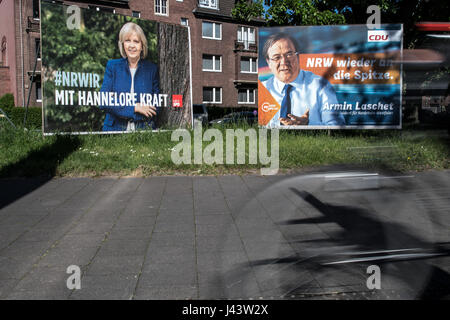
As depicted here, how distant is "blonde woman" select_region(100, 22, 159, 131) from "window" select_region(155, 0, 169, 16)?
87.2ft

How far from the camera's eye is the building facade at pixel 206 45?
32.5 metres

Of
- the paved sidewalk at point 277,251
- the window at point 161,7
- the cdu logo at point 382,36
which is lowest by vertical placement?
the paved sidewalk at point 277,251

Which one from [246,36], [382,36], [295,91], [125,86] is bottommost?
[295,91]

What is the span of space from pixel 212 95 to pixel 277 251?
35.4 metres

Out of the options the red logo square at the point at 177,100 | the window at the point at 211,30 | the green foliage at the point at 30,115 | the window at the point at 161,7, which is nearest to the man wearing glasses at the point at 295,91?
the red logo square at the point at 177,100

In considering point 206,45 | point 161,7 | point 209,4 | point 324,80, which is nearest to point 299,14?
point 324,80

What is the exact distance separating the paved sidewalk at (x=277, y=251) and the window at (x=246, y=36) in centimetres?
3761

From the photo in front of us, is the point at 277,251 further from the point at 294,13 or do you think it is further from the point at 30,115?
the point at 30,115

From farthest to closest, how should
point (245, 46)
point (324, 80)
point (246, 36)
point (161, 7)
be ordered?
1. point (246, 36)
2. point (245, 46)
3. point (161, 7)
4. point (324, 80)

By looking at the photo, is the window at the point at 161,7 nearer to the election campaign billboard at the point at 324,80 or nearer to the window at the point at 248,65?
the window at the point at 248,65

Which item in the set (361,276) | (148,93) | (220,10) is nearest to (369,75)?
(148,93)

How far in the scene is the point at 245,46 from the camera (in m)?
39.6

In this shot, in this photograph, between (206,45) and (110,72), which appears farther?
(206,45)
